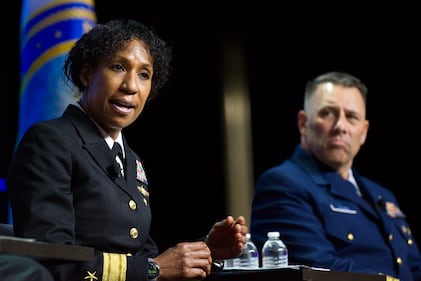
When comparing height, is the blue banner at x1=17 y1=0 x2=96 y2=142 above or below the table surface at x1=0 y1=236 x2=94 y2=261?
above

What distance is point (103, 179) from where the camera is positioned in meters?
2.34

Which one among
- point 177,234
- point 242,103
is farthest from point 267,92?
point 177,234

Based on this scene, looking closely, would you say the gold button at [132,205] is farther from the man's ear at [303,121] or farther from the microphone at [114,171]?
the man's ear at [303,121]

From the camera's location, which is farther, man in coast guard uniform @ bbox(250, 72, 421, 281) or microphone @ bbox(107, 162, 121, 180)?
man in coast guard uniform @ bbox(250, 72, 421, 281)

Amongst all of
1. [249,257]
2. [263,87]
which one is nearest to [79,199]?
[249,257]

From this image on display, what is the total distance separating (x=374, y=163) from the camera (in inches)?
206

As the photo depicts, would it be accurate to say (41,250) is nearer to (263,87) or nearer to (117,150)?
(117,150)

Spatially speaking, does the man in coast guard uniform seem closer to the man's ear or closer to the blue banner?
the man's ear

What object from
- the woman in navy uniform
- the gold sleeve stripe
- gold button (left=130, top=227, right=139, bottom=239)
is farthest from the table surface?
gold button (left=130, top=227, right=139, bottom=239)

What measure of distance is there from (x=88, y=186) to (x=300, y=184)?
142 centimetres

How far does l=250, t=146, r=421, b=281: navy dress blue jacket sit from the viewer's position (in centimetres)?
334

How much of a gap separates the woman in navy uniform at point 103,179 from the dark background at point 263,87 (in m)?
2.69

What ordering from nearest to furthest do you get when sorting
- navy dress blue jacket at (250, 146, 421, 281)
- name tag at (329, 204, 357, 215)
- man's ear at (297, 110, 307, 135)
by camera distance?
navy dress blue jacket at (250, 146, 421, 281)
name tag at (329, 204, 357, 215)
man's ear at (297, 110, 307, 135)

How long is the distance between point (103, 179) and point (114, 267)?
27 cm
